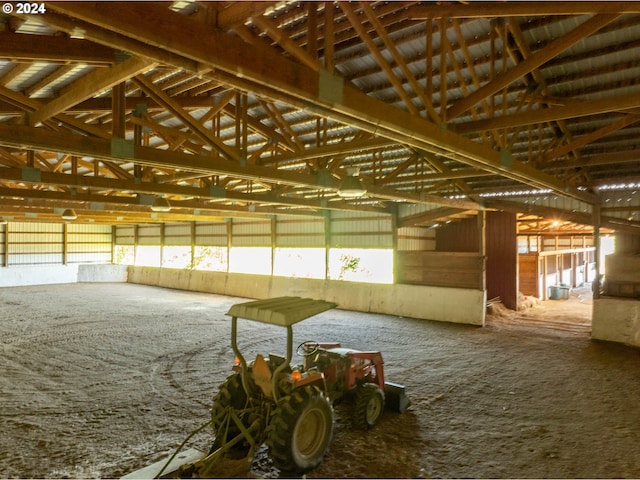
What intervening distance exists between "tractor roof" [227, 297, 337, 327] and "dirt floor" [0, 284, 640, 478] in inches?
67.7

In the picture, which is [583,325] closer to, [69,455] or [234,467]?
[234,467]

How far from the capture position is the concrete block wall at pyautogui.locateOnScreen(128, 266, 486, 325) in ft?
43.3

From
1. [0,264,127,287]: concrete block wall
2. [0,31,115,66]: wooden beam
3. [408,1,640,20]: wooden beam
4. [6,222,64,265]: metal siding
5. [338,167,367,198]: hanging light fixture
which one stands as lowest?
[0,264,127,287]: concrete block wall

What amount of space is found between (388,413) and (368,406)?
0.77 m

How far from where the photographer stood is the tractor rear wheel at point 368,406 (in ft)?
18.0

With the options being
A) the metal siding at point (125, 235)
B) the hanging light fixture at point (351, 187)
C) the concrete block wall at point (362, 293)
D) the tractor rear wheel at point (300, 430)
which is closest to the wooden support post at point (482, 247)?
the concrete block wall at point (362, 293)

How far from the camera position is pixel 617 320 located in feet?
34.7

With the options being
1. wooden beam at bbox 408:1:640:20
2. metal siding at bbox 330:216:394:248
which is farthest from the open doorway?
wooden beam at bbox 408:1:640:20

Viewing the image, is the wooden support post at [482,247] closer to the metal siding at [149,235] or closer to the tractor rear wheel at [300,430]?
the tractor rear wheel at [300,430]

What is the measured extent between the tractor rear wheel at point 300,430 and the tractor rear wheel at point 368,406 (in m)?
0.79

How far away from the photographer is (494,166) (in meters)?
6.24

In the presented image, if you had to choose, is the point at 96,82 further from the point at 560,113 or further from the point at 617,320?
the point at 617,320

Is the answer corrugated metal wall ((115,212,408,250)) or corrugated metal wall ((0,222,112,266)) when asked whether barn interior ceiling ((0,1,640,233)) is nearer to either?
corrugated metal wall ((115,212,408,250))

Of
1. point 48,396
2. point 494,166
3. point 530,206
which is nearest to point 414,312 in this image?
point 530,206
